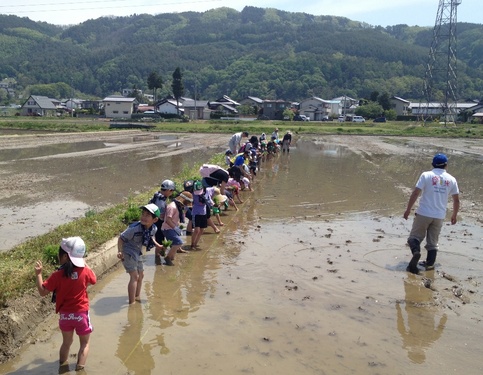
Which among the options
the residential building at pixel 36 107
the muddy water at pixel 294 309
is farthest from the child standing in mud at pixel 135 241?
the residential building at pixel 36 107

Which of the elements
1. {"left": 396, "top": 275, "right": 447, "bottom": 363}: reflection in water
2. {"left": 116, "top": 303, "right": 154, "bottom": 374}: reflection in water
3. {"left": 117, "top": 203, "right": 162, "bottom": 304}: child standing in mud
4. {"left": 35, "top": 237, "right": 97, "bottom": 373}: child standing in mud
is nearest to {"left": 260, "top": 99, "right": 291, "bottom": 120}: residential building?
{"left": 396, "top": 275, "right": 447, "bottom": 363}: reflection in water

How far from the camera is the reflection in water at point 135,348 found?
4.20 metres

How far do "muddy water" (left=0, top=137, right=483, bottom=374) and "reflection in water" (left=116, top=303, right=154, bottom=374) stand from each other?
0.01 m

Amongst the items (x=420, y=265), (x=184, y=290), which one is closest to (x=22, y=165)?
(x=184, y=290)

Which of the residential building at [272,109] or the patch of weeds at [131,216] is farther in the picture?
the residential building at [272,109]

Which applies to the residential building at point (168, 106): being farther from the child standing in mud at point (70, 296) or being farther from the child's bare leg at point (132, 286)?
the child standing in mud at point (70, 296)

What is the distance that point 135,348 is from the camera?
177 inches

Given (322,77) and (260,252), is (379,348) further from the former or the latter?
(322,77)

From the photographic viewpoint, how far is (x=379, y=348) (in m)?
4.59

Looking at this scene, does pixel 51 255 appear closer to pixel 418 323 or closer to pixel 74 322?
pixel 74 322

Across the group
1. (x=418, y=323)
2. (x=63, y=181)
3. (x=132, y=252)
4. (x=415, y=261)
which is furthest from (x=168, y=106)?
(x=418, y=323)

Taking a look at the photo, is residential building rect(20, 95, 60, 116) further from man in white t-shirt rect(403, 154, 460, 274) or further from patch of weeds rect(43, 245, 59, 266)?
man in white t-shirt rect(403, 154, 460, 274)

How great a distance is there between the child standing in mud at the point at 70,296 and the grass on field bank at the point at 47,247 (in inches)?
41.3

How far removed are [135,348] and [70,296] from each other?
2.86 ft
